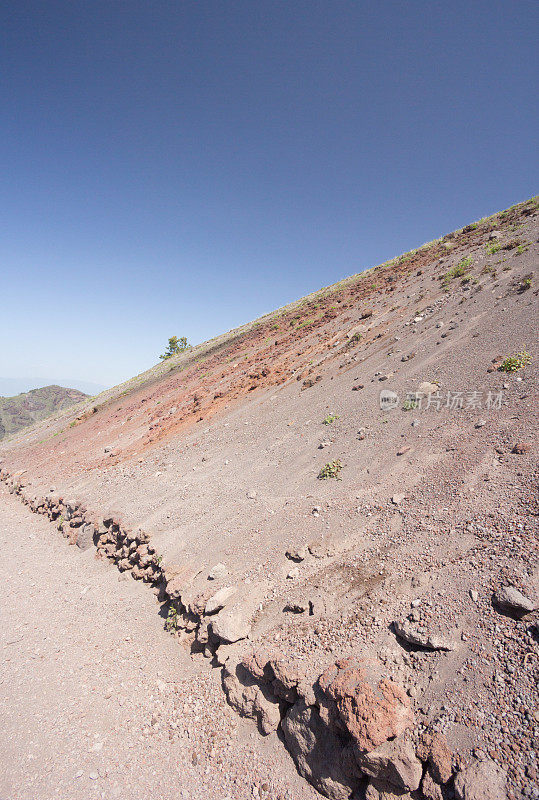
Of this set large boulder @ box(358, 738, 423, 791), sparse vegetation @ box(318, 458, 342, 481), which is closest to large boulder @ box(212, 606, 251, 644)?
large boulder @ box(358, 738, 423, 791)

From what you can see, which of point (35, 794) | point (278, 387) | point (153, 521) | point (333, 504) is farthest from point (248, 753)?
point (278, 387)

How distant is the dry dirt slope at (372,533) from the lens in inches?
132

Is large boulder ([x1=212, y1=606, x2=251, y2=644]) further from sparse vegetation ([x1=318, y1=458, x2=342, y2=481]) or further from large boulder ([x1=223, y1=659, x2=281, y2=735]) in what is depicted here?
sparse vegetation ([x1=318, y1=458, x2=342, y2=481])

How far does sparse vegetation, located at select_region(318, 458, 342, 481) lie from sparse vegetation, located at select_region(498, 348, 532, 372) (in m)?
4.97

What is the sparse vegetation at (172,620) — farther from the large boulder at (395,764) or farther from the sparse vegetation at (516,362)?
the sparse vegetation at (516,362)

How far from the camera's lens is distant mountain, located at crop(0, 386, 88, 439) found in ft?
368

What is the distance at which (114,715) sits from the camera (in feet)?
17.5

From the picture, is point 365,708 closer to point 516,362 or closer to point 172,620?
point 172,620

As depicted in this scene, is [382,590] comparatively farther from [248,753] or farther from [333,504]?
[248,753]

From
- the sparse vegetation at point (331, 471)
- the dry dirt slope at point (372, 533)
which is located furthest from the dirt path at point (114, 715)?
the sparse vegetation at point (331, 471)

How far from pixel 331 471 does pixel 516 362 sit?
5514 mm

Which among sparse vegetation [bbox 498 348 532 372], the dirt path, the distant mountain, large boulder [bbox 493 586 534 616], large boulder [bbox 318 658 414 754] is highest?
the distant mountain
